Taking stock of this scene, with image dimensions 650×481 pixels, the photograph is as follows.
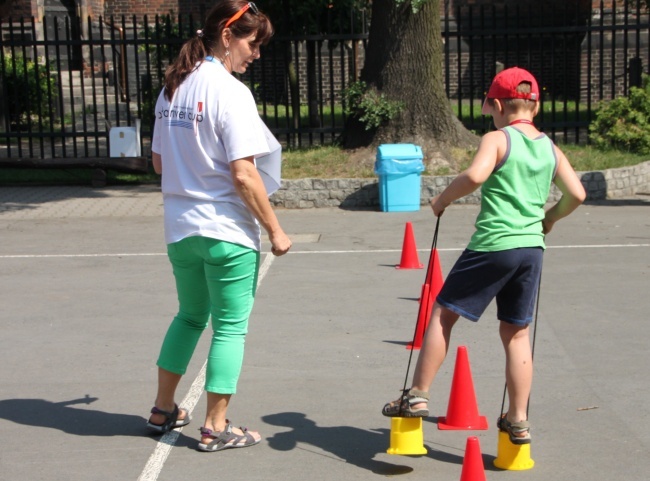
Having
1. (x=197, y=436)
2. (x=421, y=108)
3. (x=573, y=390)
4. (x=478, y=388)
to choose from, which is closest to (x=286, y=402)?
(x=197, y=436)

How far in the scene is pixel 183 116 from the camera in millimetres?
4309

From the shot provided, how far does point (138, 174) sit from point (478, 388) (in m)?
11.0

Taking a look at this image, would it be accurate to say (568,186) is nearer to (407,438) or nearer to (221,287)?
(407,438)

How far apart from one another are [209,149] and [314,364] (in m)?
2.06

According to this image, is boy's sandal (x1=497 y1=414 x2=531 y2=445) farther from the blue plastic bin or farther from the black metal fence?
the black metal fence

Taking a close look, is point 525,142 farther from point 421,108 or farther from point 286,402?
point 421,108

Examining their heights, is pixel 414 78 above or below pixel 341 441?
above

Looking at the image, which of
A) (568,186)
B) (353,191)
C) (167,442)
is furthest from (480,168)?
(353,191)

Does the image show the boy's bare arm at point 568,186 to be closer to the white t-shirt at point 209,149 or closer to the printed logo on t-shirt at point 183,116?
the white t-shirt at point 209,149

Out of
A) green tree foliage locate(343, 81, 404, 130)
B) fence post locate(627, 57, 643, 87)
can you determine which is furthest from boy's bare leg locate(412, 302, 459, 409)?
fence post locate(627, 57, 643, 87)

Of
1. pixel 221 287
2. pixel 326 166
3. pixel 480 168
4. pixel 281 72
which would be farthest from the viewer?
pixel 281 72

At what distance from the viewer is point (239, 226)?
4.33m

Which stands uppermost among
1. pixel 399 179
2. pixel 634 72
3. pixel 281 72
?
pixel 281 72

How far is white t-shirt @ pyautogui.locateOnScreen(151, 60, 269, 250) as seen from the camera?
421 centimetres
